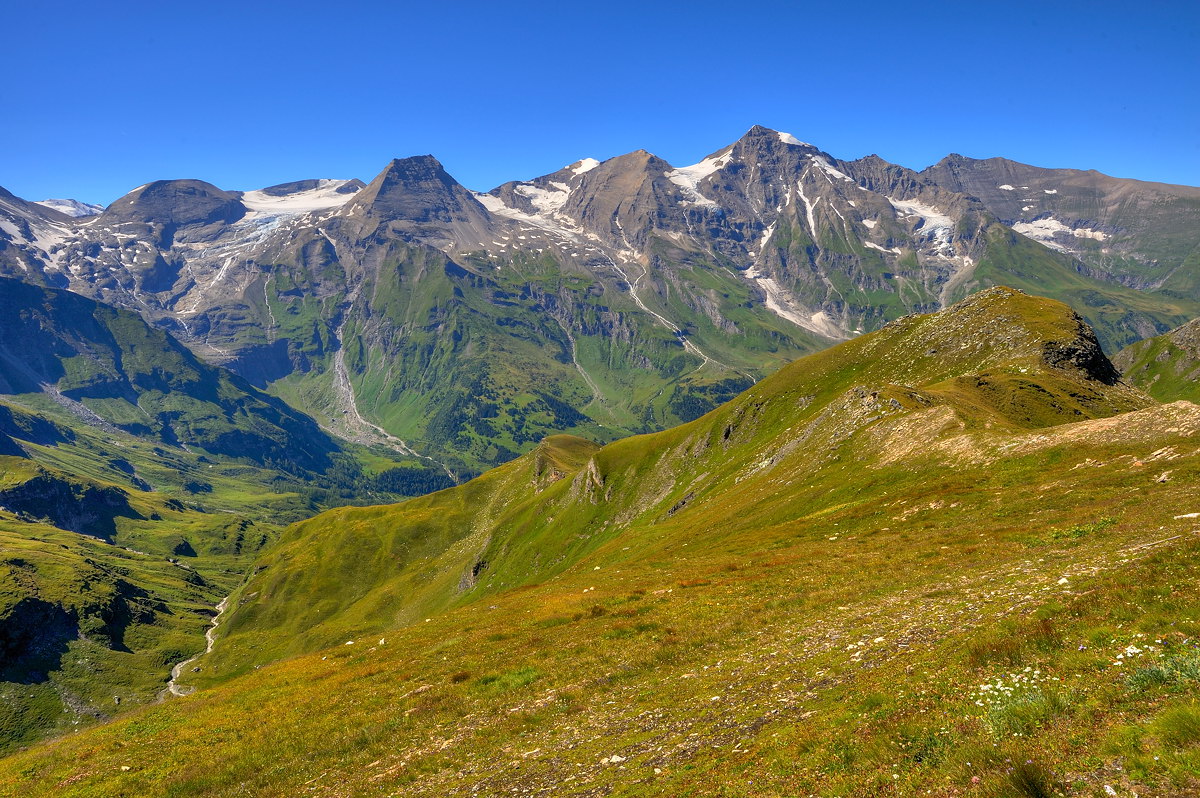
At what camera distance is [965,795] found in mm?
10648

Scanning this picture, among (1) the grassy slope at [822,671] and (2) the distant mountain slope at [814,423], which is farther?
(2) the distant mountain slope at [814,423]

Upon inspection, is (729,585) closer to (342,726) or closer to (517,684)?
(517,684)

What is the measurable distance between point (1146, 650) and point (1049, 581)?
1047cm

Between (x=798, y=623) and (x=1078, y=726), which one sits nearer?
(x=1078, y=726)

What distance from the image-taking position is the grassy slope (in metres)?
12.7

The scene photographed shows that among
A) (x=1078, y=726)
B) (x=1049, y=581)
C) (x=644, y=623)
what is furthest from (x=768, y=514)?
(x=1078, y=726)

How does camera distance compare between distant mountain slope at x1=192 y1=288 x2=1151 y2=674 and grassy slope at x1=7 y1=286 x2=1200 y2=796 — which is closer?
grassy slope at x1=7 y1=286 x2=1200 y2=796

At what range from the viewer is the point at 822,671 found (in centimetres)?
2091

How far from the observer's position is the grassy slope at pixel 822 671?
1266 centimetres

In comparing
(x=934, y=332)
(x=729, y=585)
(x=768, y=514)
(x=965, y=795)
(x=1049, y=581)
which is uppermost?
(x=934, y=332)

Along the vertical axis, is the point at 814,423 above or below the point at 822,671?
above

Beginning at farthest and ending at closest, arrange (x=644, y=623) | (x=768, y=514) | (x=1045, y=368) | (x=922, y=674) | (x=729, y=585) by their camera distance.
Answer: (x=1045, y=368)
(x=768, y=514)
(x=729, y=585)
(x=644, y=623)
(x=922, y=674)

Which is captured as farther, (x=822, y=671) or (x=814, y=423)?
(x=814, y=423)

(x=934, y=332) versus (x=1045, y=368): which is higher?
(x=934, y=332)
